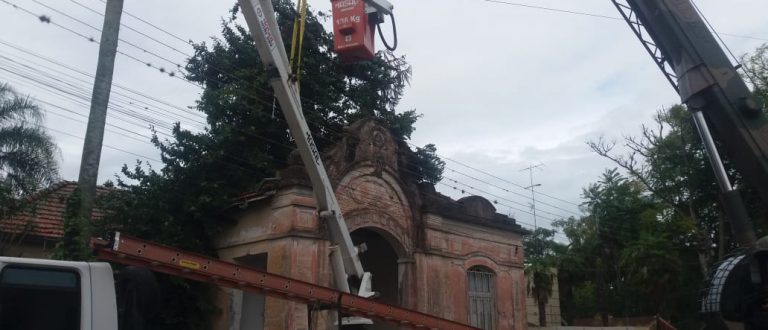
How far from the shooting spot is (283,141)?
18234 millimetres

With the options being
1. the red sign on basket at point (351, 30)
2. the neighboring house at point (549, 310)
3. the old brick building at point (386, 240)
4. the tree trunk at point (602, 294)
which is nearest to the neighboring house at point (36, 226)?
the old brick building at point (386, 240)

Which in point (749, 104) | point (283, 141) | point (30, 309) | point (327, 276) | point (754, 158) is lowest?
point (30, 309)

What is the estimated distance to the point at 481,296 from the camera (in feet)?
58.0

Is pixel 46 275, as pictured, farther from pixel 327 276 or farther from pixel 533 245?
pixel 533 245

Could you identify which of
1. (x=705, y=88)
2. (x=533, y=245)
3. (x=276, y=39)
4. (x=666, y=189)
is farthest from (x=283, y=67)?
(x=533, y=245)

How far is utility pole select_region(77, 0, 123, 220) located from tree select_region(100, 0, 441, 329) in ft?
7.09

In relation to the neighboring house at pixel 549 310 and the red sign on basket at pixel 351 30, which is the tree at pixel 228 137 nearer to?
the red sign on basket at pixel 351 30

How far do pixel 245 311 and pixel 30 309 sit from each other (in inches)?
453

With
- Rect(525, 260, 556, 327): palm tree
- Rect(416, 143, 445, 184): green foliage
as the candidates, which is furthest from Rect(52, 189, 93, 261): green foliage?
Rect(525, 260, 556, 327): palm tree

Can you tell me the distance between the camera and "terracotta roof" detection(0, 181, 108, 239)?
45.0ft

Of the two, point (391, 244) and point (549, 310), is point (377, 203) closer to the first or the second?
point (391, 244)

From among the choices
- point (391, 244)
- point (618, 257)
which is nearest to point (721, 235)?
point (618, 257)

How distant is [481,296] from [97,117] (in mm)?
11305

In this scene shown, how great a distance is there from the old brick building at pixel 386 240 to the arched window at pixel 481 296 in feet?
0.09
